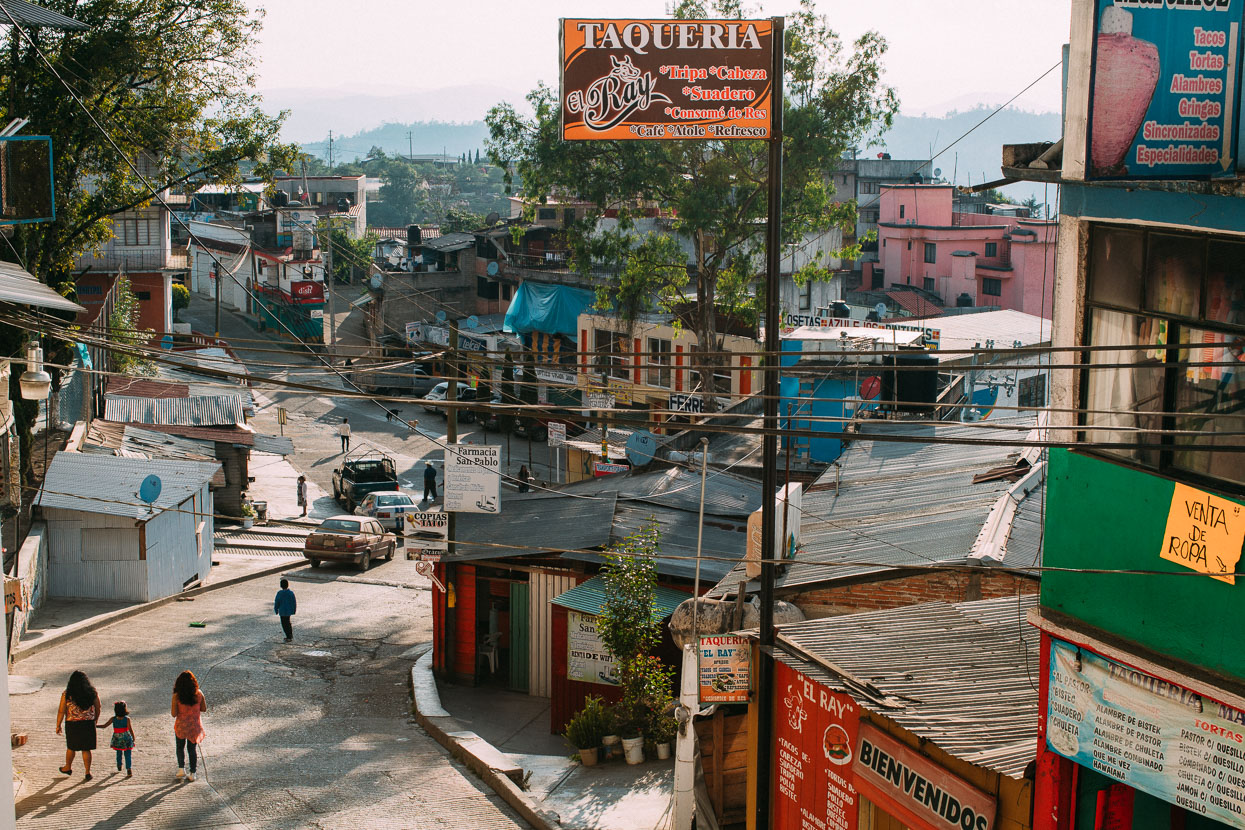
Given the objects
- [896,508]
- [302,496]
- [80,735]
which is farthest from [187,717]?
[302,496]

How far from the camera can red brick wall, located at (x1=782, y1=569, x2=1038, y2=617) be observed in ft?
45.7

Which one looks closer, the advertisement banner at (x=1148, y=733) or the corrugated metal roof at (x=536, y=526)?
the advertisement banner at (x=1148, y=733)

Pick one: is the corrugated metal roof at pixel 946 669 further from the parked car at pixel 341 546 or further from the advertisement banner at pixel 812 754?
the parked car at pixel 341 546

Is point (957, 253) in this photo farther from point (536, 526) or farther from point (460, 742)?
point (460, 742)

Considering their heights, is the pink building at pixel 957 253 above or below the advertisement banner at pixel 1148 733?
above

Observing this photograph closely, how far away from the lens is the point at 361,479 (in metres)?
40.0

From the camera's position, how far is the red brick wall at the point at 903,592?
13.9 metres

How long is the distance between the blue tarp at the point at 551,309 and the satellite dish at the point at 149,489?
2552 centimetres

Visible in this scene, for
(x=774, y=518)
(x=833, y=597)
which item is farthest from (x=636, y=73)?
(x=833, y=597)

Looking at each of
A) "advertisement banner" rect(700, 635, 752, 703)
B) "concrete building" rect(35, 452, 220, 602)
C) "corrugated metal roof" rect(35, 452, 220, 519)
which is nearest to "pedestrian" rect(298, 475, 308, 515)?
"corrugated metal roof" rect(35, 452, 220, 519)

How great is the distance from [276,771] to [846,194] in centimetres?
6628

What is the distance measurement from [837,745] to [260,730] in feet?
31.1

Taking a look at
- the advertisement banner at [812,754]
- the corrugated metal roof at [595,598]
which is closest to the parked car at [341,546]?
the corrugated metal roof at [595,598]

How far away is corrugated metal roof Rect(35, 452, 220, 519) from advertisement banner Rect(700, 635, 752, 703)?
14870 mm
